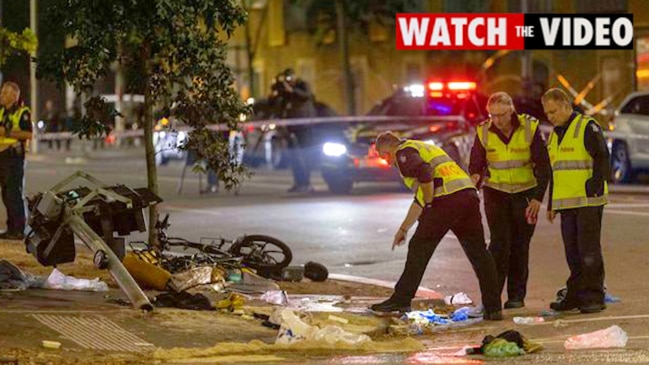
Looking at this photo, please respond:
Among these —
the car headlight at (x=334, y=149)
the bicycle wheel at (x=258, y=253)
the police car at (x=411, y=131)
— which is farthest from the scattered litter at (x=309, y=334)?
the car headlight at (x=334, y=149)

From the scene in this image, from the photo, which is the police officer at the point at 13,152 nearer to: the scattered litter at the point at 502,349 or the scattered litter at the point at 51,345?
the scattered litter at the point at 51,345

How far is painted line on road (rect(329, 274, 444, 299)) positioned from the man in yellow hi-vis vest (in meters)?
1.54

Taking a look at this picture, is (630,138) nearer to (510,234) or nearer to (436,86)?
(436,86)

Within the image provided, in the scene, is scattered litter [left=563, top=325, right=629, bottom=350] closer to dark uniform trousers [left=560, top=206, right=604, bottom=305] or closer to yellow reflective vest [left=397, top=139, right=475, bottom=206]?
dark uniform trousers [left=560, top=206, right=604, bottom=305]

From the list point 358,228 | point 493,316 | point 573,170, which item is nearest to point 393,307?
point 493,316

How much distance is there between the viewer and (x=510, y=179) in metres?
11.6

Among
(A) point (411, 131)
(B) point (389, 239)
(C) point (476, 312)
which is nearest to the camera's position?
(C) point (476, 312)

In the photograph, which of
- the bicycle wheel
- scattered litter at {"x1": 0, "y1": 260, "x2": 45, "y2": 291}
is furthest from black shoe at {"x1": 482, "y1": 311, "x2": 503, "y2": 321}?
scattered litter at {"x1": 0, "y1": 260, "x2": 45, "y2": 291}

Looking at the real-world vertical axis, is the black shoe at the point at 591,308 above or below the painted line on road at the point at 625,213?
below

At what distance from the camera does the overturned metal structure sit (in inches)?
428

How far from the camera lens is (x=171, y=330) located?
33.9 feet

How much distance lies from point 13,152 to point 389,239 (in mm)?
4591

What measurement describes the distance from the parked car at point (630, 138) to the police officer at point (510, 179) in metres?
13.7

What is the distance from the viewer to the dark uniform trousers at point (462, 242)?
11.0 meters
